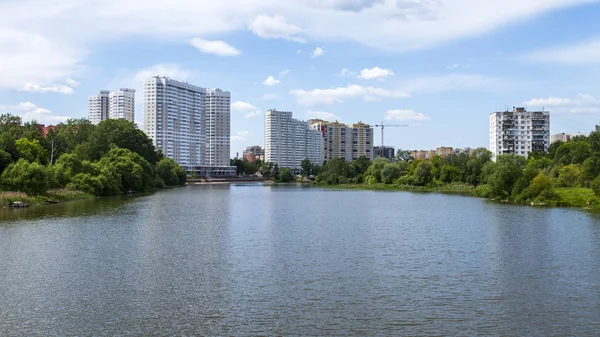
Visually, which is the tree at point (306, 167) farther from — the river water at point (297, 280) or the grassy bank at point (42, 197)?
the river water at point (297, 280)

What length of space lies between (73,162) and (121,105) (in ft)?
402

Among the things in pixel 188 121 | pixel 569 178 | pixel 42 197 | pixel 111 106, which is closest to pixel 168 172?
pixel 188 121

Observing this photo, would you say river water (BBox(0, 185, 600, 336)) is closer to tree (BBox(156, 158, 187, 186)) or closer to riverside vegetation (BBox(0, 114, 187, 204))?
riverside vegetation (BBox(0, 114, 187, 204))

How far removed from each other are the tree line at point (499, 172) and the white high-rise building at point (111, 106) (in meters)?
79.9

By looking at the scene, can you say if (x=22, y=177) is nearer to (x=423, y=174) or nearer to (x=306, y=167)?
(x=423, y=174)

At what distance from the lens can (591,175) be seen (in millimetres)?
60719

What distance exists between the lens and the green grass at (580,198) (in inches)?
2012

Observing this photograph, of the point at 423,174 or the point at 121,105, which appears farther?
the point at 121,105

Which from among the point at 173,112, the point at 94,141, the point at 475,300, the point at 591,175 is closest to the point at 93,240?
the point at 475,300

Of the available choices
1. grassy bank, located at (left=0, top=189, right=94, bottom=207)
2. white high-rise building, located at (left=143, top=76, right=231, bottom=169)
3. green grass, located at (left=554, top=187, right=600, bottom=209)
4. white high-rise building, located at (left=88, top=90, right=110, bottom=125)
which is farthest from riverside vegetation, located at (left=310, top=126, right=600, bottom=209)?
white high-rise building, located at (left=88, top=90, right=110, bottom=125)

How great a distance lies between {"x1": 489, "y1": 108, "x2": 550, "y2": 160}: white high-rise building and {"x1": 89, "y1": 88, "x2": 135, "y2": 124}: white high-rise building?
12117 cm

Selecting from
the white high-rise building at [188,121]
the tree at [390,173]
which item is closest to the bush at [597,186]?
the tree at [390,173]

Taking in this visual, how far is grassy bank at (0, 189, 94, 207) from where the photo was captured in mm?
46750

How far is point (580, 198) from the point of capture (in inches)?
2120
